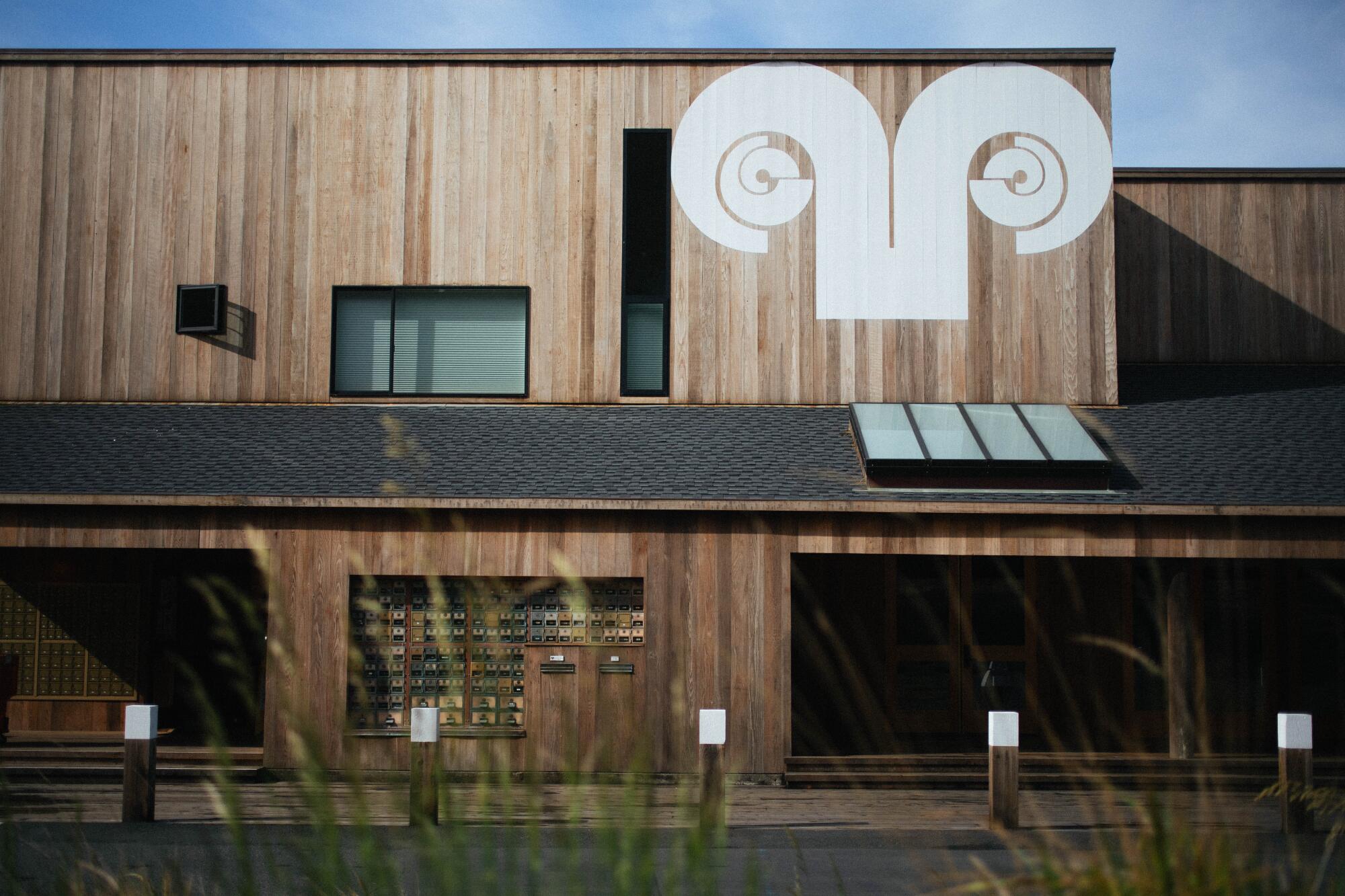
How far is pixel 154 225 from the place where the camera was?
13.4 m

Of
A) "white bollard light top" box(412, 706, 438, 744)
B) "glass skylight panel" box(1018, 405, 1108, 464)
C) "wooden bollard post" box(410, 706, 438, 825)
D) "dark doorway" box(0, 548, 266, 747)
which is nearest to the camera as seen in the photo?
"wooden bollard post" box(410, 706, 438, 825)

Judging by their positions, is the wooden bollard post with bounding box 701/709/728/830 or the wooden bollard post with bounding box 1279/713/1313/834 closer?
the wooden bollard post with bounding box 701/709/728/830

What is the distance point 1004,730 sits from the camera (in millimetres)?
7902

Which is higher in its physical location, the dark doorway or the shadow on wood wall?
the shadow on wood wall

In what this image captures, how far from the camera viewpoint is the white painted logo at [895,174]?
13.2 metres

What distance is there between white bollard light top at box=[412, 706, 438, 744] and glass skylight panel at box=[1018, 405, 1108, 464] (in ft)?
20.9

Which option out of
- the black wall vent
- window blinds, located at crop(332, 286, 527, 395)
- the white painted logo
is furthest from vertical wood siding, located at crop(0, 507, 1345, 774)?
the white painted logo

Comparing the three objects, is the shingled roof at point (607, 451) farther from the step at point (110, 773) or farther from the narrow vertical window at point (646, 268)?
the step at point (110, 773)

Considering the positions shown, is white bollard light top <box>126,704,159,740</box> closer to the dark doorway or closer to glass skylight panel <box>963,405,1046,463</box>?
the dark doorway

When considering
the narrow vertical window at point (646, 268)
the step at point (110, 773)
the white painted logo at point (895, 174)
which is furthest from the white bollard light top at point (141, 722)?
the white painted logo at point (895, 174)

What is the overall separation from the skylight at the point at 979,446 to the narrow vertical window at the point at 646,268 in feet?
7.90

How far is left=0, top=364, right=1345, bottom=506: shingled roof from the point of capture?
412 inches

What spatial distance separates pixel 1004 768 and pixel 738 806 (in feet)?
7.70

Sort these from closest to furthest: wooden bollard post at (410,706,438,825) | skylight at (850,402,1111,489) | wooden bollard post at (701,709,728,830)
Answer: wooden bollard post at (701,709,728,830), wooden bollard post at (410,706,438,825), skylight at (850,402,1111,489)
